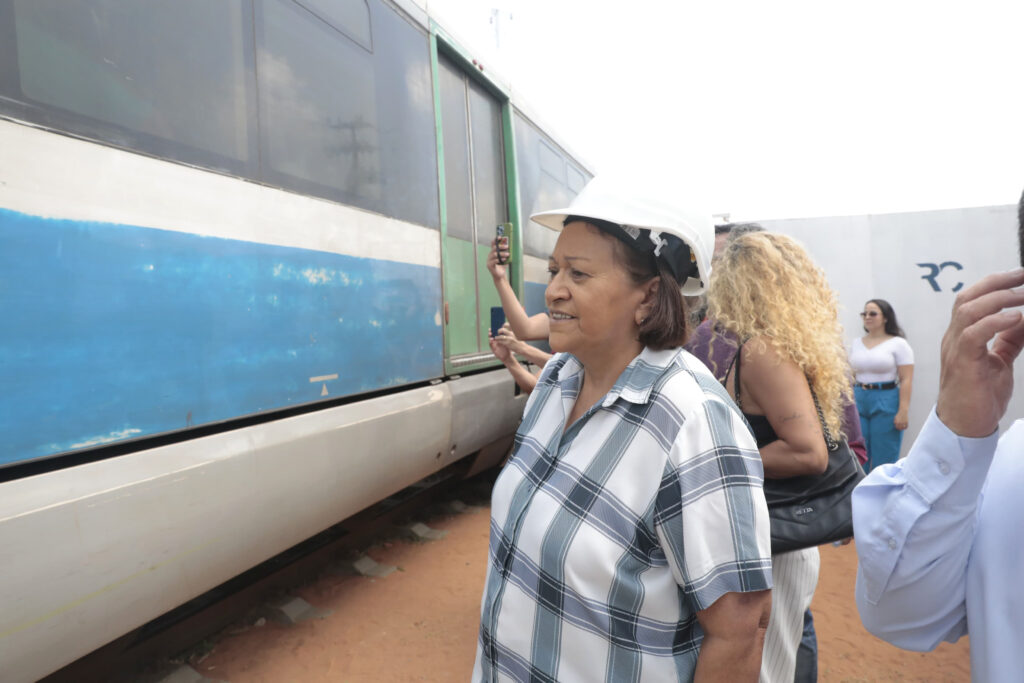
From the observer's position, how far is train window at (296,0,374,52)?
2738 millimetres

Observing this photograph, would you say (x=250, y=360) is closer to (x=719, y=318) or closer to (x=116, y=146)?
(x=116, y=146)

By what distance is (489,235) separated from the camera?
4.55m

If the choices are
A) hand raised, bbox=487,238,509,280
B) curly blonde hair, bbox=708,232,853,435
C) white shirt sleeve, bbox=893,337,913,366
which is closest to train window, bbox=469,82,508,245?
hand raised, bbox=487,238,509,280

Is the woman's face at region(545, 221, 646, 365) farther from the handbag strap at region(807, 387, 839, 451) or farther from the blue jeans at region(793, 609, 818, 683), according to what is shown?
the blue jeans at region(793, 609, 818, 683)

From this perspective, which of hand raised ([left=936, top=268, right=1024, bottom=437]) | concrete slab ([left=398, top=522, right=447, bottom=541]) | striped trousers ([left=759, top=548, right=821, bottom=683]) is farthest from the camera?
concrete slab ([left=398, top=522, right=447, bottom=541])

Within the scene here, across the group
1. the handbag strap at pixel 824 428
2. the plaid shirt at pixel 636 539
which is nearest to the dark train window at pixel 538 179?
the handbag strap at pixel 824 428

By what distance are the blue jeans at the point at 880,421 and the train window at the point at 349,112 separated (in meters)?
4.45

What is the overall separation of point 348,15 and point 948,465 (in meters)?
3.07

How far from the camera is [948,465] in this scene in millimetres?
960

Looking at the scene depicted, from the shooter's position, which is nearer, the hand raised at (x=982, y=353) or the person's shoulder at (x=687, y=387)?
the hand raised at (x=982, y=353)

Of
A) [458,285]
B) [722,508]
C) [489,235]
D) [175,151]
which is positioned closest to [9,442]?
[175,151]

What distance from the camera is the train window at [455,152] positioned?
395 cm

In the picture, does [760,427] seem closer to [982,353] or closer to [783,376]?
[783,376]

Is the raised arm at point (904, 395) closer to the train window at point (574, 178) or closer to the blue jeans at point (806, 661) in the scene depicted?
the train window at point (574, 178)
